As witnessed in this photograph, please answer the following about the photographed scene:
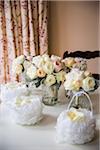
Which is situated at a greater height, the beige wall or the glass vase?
the beige wall

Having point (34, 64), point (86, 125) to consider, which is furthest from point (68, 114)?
point (34, 64)

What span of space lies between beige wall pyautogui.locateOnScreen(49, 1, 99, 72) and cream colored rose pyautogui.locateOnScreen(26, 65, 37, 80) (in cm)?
164

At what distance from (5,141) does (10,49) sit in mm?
1806

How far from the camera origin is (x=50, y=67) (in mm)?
1418

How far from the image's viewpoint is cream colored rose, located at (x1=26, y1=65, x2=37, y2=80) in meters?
1.42

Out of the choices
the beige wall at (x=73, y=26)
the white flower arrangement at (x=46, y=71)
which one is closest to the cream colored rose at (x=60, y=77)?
the white flower arrangement at (x=46, y=71)

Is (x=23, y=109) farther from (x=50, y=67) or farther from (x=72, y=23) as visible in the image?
(x=72, y=23)

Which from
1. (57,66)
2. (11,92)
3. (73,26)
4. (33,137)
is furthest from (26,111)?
(73,26)

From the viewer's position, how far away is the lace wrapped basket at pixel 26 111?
1.22 m

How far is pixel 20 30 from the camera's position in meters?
2.85

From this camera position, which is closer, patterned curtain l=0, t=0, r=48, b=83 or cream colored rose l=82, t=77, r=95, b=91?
cream colored rose l=82, t=77, r=95, b=91

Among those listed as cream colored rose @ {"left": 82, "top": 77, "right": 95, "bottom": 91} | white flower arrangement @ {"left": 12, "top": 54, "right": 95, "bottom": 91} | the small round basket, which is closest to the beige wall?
white flower arrangement @ {"left": 12, "top": 54, "right": 95, "bottom": 91}

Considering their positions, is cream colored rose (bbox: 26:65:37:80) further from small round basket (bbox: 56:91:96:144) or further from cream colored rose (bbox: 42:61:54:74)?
small round basket (bbox: 56:91:96:144)

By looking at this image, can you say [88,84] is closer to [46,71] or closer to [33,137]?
[46,71]
